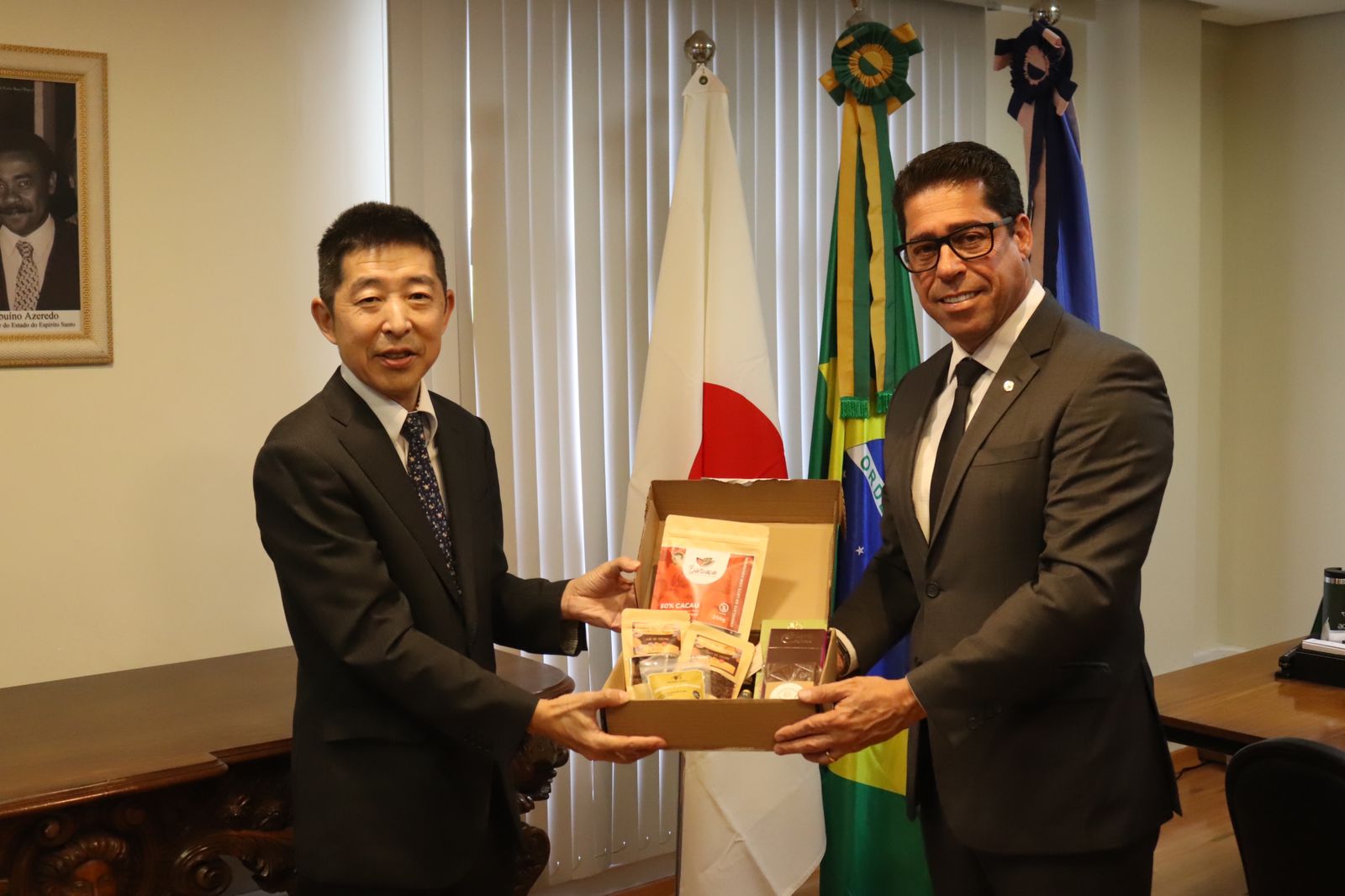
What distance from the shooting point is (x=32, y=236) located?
2551mm

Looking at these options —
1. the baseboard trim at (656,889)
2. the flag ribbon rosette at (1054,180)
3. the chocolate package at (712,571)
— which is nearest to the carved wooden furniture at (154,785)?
the chocolate package at (712,571)

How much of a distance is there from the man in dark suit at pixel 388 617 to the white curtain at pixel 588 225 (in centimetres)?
124

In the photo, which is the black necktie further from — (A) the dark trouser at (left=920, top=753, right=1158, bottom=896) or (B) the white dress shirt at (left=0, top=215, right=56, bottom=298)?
(B) the white dress shirt at (left=0, top=215, right=56, bottom=298)

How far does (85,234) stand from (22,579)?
0.73m

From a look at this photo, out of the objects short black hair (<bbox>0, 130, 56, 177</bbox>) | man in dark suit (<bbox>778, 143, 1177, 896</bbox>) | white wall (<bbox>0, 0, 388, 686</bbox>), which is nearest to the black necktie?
man in dark suit (<bbox>778, 143, 1177, 896</bbox>)

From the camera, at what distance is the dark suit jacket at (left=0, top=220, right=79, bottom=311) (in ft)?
8.44

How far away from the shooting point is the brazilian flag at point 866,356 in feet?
10.1

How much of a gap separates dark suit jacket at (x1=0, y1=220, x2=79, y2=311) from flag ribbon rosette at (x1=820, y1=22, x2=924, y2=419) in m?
1.74

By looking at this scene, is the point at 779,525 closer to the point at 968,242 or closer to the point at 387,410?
the point at 968,242

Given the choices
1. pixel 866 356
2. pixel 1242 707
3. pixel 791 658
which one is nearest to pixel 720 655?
pixel 791 658

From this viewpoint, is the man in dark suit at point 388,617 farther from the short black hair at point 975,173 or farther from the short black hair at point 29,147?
the short black hair at point 29,147

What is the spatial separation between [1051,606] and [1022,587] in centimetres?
7

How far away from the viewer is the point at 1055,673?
173 cm

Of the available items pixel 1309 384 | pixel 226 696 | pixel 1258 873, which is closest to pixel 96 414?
pixel 226 696
